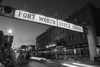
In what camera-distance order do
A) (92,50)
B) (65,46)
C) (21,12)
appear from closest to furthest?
1. (21,12)
2. (92,50)
3. (65,46)

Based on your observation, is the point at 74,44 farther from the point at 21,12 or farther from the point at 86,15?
the point at 21,12

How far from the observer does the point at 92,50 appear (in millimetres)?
12758

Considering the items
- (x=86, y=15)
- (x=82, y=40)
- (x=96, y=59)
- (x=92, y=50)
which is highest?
(x=86, y=15)

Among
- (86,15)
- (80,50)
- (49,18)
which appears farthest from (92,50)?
(86,15)

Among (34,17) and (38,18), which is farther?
(38,18)

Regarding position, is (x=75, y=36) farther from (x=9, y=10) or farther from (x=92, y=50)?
(x=9, y=10)

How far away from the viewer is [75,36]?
90.9 feet

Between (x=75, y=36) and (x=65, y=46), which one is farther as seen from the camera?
(x=65, y=46)

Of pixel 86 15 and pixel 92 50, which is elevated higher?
pixel 86 15

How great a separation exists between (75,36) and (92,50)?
596 inches

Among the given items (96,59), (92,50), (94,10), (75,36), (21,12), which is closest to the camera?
(21,12)

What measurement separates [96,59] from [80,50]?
44.1 feet

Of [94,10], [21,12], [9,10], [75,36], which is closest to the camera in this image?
[9,10]

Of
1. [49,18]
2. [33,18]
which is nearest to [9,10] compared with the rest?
[33,18]
